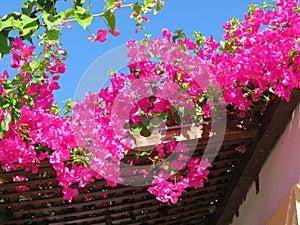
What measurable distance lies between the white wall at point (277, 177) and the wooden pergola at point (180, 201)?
0.04 metres

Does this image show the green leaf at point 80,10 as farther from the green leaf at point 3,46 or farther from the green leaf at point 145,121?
the green leaf at point 145,121

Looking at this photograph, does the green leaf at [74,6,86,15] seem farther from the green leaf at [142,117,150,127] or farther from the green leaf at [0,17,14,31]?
the green leaf at [142,117,150,127]

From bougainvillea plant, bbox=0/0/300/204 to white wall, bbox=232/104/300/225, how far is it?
209 millimetres

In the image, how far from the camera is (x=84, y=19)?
5.96ft

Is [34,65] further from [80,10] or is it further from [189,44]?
[189,44]

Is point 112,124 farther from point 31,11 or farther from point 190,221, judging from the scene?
point 190,221

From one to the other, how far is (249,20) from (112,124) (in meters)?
0.77

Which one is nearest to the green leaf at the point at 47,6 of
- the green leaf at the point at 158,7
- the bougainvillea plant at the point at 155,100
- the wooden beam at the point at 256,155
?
the bougainvillea plant at the point at 155,100

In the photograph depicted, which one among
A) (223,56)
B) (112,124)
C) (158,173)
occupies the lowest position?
(158,173)

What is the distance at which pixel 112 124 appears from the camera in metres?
2.49

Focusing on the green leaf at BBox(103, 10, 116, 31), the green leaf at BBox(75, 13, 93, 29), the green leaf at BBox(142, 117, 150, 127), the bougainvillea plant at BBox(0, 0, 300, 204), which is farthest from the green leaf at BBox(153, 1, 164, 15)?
the green leaf at BBox(75, 13, 93, 29)

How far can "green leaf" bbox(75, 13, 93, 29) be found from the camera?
1.80m

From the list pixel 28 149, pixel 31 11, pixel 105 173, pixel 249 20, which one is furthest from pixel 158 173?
pixel 31 11

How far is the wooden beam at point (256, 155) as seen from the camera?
262 centimetres
